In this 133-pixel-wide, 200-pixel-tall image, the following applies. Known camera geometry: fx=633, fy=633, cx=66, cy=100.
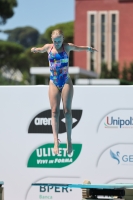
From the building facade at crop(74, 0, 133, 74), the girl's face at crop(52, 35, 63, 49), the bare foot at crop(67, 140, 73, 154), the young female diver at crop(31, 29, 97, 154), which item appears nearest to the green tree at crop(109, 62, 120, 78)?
the building facade at crop(74, 0, 133, 74)

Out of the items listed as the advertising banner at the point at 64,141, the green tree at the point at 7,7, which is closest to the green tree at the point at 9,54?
the green tree at the point at 7,7

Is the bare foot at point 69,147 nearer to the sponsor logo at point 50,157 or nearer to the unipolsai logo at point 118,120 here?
the sponsor logo at point 50,157

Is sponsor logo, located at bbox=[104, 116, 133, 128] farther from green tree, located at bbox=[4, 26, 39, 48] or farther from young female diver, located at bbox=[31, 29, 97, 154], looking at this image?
green tree, located at bbox=[4, 26, 39, 48]

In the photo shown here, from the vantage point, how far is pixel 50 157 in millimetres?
8500

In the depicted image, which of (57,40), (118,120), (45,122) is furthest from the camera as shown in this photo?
(45,122)

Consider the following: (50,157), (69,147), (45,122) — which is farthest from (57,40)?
(50,157)

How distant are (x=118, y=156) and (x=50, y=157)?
910mm

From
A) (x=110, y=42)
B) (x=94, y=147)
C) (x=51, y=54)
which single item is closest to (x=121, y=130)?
(x=94, y=147)

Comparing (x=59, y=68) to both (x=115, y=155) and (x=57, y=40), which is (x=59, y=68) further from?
(x=115, y=155)

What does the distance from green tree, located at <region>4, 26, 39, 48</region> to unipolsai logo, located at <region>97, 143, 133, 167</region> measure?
487 ft

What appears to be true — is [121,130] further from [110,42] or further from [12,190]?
[110,42]

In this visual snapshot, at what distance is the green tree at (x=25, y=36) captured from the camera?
157 metres

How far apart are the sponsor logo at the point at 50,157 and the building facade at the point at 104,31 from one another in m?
53.1

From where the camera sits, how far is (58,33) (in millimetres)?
7105
